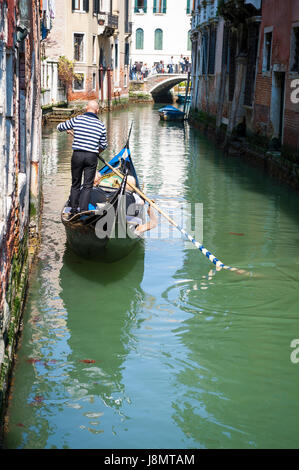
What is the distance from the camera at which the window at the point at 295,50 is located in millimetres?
10086

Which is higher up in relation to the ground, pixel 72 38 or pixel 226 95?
pixel 72 38

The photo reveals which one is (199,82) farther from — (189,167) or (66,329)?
(66,329)

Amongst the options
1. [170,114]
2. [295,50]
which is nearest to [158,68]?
[170,114]

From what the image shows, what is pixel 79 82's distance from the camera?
75.7 feet

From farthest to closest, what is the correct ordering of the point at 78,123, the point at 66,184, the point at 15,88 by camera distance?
the point at 66,184, the point at 78,123, the point at 15,88

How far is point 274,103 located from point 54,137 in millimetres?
6107

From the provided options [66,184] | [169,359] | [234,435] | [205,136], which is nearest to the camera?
[234,435]

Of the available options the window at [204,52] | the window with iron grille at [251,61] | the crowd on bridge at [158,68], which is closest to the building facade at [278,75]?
the window with iron grille at [251,61]

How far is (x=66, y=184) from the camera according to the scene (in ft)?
32.0

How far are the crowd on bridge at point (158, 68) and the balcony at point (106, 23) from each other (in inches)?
296

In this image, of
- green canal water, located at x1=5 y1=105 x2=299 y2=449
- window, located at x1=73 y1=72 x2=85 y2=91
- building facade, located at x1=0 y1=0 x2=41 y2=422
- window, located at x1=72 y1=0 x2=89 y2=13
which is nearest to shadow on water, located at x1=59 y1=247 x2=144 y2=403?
green canal water, located at x1=5 y1=105 x2=299 y2=449

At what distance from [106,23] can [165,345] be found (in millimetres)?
22074

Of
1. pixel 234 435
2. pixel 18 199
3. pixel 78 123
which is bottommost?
pixel 234 435

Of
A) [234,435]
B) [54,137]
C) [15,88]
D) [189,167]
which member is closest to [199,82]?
[54,137]
